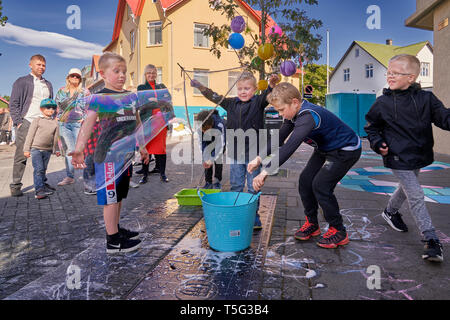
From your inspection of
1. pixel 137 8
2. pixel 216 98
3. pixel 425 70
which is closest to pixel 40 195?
pixel 216 98

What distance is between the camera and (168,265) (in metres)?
2.76

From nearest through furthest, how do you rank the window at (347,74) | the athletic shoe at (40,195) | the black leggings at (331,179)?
the black leggings at (331,179)
the athletic shoe at (40,195)
the window at (347,74)

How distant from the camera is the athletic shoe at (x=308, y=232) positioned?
11.0ft

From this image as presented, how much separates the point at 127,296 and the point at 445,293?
2188mm

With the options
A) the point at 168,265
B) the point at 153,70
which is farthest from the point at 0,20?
the point at 168,265

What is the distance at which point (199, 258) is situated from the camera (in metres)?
2.91

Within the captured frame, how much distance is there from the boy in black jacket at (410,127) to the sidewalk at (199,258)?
0.50 metres

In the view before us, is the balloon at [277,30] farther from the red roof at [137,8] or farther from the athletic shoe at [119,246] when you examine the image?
the red roof at [137,8]

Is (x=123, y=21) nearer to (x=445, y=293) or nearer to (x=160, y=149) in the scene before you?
(x=160, y=149)

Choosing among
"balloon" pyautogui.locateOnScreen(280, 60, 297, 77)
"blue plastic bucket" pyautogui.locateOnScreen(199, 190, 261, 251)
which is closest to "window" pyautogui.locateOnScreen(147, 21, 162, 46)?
"balloon" pyautogui.locateOnScreen(280, 60, 297, 77)

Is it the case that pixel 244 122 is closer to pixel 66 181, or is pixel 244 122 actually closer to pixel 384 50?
pixel 66 181

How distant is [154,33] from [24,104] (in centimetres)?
1695

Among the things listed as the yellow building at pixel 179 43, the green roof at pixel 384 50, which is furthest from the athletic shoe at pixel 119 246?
the green roof at pixel 384 50

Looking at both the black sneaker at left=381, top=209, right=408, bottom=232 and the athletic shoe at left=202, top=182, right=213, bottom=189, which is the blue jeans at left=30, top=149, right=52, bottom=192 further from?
the black sneaker at left=381, top=209, right=408, bottom=232
